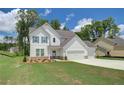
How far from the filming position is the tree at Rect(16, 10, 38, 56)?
16.3 m

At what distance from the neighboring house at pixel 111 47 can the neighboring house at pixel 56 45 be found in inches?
201

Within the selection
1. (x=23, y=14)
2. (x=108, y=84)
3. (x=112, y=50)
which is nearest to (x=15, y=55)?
(x=23, y=14)

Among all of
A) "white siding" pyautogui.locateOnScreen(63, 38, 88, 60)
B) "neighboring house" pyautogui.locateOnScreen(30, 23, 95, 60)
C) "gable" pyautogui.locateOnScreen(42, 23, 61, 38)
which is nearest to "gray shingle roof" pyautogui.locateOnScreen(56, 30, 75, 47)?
"neighboring house" pyautogui.locateOnScreen(30, 23, 95, 60)

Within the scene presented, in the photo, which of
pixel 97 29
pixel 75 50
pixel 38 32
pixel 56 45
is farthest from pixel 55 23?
pixel 75 50

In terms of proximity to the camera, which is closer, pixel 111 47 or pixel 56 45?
pixel 56 45

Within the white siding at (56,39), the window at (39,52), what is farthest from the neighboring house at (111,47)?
the window at (39,52)

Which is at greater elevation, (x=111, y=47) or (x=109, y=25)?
(x=109, y=25)

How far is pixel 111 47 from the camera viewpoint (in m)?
28.1

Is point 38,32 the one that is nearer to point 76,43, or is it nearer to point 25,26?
point 25,26

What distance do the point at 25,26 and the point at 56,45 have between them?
3.36 metres

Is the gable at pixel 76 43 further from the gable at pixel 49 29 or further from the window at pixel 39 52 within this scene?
the window at pixel 39 52

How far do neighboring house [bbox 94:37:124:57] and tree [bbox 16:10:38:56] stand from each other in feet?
34.1
